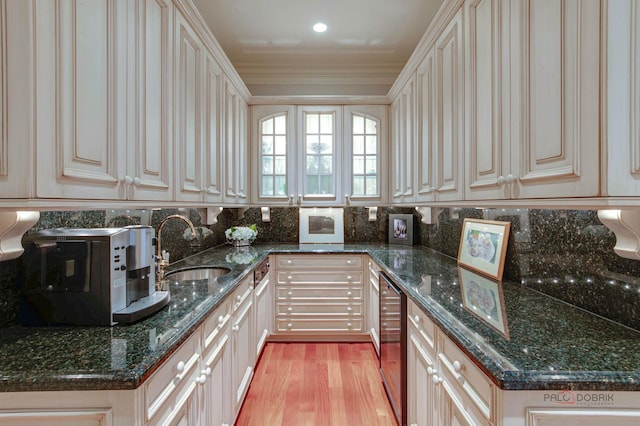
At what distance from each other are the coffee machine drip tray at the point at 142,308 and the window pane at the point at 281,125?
7.60 ft

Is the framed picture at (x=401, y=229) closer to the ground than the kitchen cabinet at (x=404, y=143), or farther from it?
closer to the ground

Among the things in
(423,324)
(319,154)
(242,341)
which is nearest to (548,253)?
(423,324)

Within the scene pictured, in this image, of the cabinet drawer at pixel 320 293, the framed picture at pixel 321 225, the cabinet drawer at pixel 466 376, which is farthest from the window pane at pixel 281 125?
the cabinet drawer at pixel 466 376

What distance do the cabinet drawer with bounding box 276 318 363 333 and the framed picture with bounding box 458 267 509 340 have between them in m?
1.39

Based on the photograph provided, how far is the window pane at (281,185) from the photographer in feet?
11.1

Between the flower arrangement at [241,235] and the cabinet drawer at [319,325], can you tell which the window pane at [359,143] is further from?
the cabinet drawer at [319,325]

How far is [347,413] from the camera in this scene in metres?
2.08

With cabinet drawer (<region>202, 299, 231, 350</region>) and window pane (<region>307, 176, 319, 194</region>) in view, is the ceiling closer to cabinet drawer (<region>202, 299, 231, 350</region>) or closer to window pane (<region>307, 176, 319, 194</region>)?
window pane (<region>307, 176, 319, 194</region>)

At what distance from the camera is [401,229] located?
3.42m

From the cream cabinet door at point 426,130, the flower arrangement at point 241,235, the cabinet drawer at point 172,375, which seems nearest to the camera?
the cabinet drawer at point 172,375

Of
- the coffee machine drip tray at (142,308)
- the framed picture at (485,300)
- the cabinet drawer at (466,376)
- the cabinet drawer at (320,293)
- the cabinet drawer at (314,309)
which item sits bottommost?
the cabinet drawer at (314,309)

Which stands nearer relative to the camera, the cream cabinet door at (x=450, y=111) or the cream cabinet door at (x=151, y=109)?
the cream cabinet door at (x=151, y=109)

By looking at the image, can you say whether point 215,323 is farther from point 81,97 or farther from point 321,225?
point 321,225

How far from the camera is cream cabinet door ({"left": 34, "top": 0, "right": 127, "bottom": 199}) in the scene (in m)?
0.89
